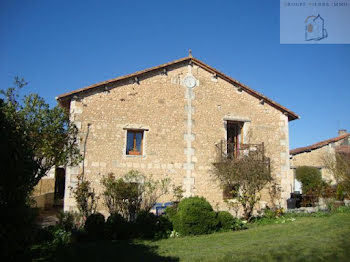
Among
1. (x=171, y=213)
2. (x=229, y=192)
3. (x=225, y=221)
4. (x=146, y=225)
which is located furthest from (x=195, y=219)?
(x=229, y=192)

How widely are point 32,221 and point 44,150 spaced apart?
3.67 meters

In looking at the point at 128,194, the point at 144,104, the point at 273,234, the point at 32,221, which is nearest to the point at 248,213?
the point at 273,234

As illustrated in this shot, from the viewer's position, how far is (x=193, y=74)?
13.7 m

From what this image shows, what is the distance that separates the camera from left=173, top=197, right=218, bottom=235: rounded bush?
32.2ft

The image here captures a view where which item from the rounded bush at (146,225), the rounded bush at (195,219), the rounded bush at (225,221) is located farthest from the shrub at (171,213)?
the rounded bush at (225,221)

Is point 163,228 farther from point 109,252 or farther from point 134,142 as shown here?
point 134,142

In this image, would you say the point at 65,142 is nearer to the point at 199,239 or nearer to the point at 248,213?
the point at 199,239

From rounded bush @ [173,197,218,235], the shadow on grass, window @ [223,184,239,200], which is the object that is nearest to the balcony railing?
window @ [223,184,239,200]

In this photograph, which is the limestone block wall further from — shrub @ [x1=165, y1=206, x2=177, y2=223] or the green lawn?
the green lawn

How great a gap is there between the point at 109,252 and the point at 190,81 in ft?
27.6

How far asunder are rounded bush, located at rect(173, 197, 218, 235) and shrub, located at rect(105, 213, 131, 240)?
166cm

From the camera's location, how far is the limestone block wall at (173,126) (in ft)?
38.7

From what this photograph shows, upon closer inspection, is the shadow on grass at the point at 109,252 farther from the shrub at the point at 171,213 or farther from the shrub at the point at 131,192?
the shrub at the point at 131,192

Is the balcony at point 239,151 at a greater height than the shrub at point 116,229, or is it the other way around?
the balcony at point 239,151
